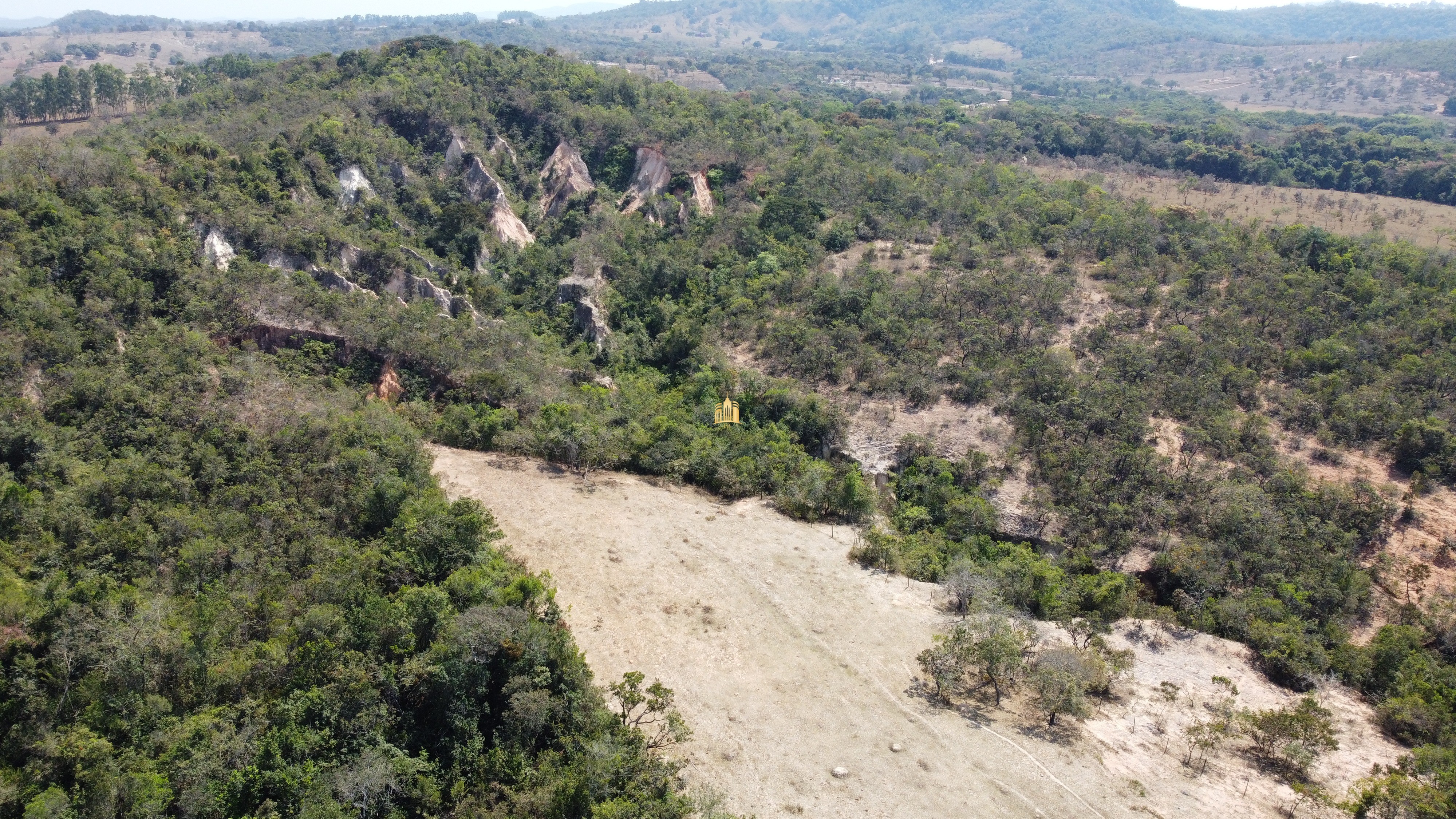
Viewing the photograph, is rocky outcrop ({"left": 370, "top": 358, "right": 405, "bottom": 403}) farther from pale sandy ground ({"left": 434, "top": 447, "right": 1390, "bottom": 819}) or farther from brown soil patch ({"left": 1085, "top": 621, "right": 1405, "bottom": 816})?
brown soil patch ({"left": 1085, "top": 621, "right": 1405, "bottom": 816})

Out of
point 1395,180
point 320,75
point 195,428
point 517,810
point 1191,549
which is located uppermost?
→ point 320,75

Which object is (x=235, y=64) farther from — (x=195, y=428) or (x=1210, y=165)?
(x=1210, y=165)

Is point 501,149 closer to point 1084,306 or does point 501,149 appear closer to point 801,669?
point 1084,306

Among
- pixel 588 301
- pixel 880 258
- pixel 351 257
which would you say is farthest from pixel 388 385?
pixel 880 258

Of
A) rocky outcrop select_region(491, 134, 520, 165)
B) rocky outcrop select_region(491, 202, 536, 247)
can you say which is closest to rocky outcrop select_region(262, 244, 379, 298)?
rocky outcrop select_region(491, 202, 536, 247)

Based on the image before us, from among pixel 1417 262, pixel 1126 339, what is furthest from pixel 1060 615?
pixel 1417 262

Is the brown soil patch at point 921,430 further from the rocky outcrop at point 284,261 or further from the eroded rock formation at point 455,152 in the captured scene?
the eroded rock formation at point 455,152
